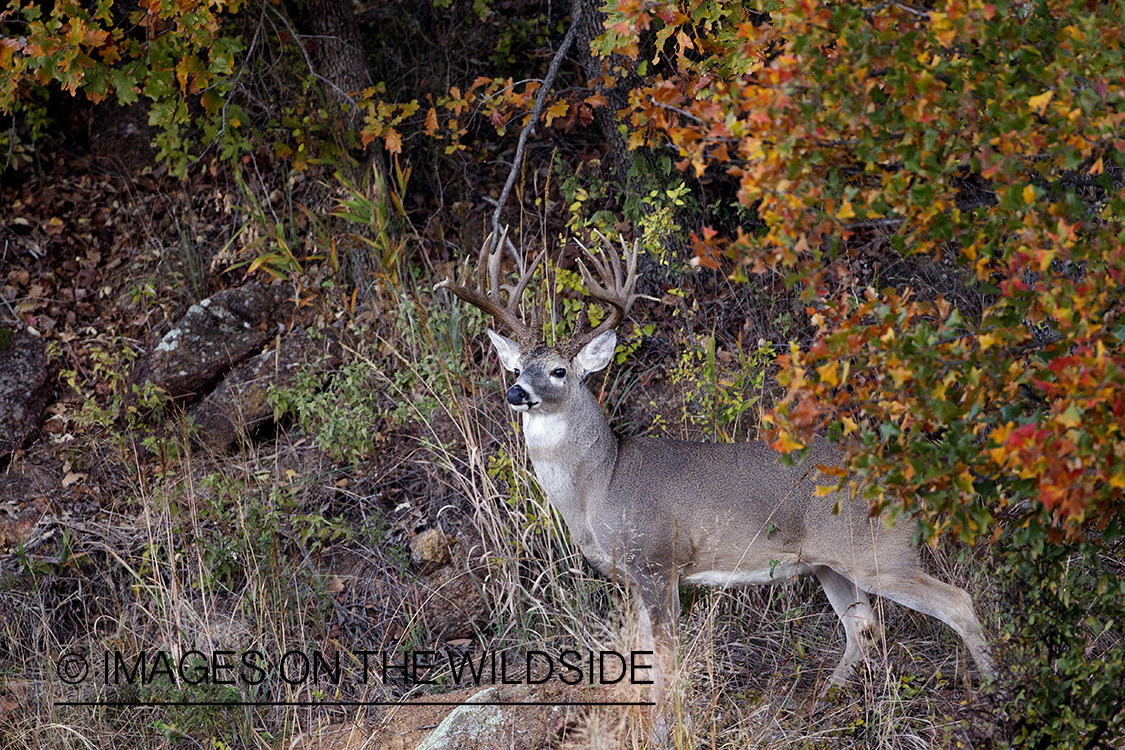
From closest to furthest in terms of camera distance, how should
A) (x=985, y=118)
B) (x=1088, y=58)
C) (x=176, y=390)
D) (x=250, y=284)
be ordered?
(x=1088, y=58), (x=985, y=118), (x=176, y=390), (x=250, y=284)

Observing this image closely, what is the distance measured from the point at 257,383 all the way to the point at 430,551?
182cm

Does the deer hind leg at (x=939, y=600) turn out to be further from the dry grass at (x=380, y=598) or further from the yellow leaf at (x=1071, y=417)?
the yellow leaf at (x=1071, y=417)

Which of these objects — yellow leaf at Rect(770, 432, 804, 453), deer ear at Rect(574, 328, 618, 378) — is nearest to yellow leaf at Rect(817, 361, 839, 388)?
yellow leaf at Rect(770, 432, 804, 453)

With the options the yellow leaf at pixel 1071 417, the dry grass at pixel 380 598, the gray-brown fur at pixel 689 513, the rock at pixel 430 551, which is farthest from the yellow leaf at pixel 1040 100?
the rock at pixel 430 551

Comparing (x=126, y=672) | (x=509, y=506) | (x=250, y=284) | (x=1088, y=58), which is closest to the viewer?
(x=1088, y=58)

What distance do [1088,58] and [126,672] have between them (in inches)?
172

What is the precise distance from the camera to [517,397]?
446 cm

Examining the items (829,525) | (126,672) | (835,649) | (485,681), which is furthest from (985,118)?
(126,672)

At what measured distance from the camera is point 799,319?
6250 millimetres

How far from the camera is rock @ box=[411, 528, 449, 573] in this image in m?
5.46

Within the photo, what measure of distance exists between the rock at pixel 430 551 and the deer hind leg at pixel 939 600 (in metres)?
2.16

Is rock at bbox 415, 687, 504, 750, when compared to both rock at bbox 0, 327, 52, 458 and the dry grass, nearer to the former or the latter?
the dry grass

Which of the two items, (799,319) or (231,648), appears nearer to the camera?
(231,648)

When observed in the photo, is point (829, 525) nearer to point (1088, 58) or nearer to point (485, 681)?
point (485, 681)
